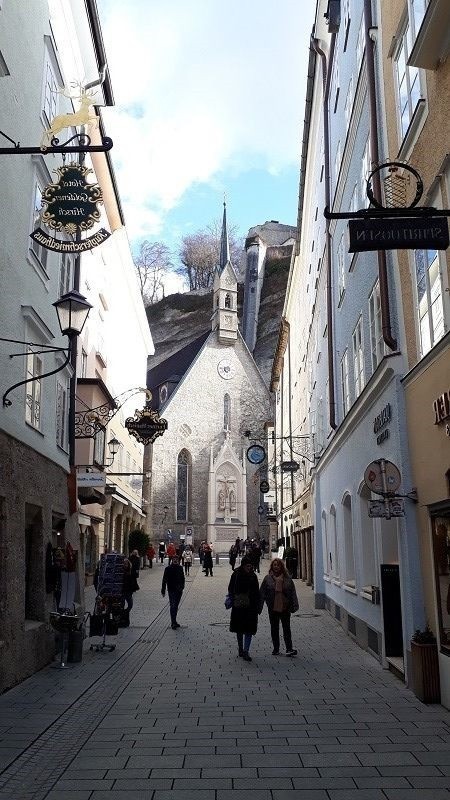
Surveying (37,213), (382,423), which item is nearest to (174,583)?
(382,423)

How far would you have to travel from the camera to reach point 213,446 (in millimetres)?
60406

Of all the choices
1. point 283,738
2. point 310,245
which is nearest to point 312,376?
point 310,245

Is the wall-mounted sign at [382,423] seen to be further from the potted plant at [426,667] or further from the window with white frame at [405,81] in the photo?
the window with white frame at [405,81]

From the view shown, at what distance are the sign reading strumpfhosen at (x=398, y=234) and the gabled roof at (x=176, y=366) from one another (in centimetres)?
5808

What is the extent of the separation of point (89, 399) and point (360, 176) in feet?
30.8

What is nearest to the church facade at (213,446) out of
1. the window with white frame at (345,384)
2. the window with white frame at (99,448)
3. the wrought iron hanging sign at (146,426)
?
the window with white frame at (99,448)

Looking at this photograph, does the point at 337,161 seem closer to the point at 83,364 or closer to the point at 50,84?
the point at 50,84

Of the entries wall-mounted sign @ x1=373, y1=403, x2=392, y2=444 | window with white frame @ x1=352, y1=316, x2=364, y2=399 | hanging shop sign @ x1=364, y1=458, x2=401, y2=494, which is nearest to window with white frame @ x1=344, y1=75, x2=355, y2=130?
window with white frame @ x1=352, y1=316, x2=364, y2=399

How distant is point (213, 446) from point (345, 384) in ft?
149

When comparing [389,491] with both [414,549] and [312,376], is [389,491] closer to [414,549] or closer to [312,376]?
[414,549]

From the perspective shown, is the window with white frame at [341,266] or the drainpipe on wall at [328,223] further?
the drainpipe on wall at [328,223]

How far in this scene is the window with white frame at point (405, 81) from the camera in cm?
891

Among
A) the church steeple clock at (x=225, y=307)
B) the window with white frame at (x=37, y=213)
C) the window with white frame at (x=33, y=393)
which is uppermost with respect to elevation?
the church steeple clock at (x=225, y=307)

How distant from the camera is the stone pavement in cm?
534
